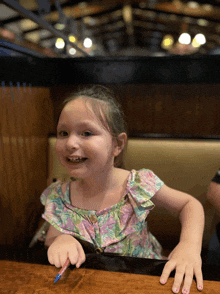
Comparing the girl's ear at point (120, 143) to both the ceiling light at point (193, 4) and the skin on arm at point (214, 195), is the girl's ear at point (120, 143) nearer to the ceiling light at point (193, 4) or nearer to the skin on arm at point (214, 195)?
the skin on arm at point (214, 195)

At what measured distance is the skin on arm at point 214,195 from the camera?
939mm

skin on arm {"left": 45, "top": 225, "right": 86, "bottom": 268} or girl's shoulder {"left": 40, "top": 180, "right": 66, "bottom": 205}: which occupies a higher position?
girl's shoulder {"left": 40, "top": 180, "right": 66, "bottom": 205}

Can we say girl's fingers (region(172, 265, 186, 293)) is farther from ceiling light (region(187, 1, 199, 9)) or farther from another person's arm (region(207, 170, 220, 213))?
ceiling light (region(187, 1, 199, 9))


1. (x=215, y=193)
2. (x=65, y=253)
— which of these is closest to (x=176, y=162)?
(x=215, y=193)

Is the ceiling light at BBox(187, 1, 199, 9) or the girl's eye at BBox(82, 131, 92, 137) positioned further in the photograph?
the ceiling light at BBox(187, 1, 199, 9)

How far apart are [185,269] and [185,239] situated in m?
0.18

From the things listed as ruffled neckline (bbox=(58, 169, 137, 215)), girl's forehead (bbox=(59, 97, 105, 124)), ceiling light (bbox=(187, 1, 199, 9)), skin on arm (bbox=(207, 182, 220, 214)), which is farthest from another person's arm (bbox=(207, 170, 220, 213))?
ceiling light (bbox=(187, 1, 199, 9))

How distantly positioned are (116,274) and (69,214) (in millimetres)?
375

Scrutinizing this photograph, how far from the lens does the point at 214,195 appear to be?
3.15ft

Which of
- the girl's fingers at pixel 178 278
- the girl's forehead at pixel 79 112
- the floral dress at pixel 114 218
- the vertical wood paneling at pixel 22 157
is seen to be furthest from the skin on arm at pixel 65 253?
the vertical wood paneling at pixel 22 157

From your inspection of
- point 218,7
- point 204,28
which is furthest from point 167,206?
point 204,28

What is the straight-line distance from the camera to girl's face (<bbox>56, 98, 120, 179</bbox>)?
0.69 metres

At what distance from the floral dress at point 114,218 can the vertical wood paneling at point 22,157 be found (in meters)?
0.32

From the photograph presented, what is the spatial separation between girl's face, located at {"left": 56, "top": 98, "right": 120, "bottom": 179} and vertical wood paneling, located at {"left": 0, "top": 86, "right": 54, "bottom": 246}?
46 centimetres
